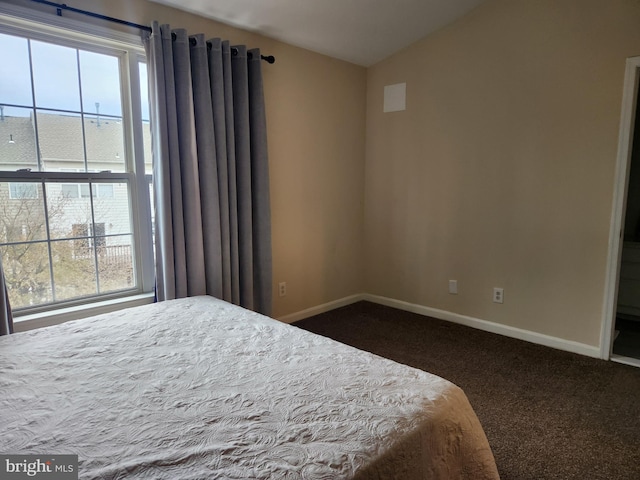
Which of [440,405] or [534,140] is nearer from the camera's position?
[440,405]

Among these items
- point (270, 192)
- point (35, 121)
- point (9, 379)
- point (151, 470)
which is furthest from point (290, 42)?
point (151, 470)

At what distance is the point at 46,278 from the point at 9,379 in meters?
1.11

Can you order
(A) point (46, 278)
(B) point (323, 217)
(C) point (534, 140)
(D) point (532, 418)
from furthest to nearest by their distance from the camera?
(B) point (323, 217)
(C) point (534, 140)
(A) point (46, 278)
(D) point (532, 418)

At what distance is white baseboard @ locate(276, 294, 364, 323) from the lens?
3.49 meters

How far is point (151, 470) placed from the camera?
0.90 m

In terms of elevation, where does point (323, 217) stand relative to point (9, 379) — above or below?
above

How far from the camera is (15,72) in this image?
2.07 meters

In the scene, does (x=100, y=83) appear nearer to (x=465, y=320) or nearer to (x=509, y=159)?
(x=509, y=159)

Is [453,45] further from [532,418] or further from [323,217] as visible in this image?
[532,418]

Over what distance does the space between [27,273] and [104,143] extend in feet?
Result: 2.86

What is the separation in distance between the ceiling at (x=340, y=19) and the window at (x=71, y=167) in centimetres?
63

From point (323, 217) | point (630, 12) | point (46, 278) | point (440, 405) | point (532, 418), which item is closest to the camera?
point (440, 405)

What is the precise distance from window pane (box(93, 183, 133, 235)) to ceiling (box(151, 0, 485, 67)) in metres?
1.20

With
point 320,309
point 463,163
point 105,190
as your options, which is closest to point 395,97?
point 463,163
